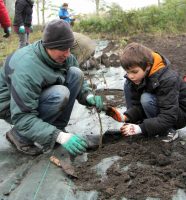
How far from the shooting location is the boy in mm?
2480

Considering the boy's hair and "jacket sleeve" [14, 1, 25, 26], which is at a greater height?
the boy's hair

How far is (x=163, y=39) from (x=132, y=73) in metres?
6.28

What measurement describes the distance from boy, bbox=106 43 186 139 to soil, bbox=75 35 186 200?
121 millimetres

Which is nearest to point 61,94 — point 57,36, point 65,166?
point 57,36

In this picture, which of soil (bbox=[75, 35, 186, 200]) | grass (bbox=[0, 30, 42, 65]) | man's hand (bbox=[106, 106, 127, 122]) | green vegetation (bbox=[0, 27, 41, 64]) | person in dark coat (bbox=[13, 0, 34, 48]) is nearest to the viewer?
soil (bbox=[75, 35, 186, 200])

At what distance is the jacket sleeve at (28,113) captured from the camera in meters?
2.37

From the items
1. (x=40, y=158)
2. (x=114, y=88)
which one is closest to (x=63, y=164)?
(x=40, y=158)

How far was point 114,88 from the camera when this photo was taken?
446 cm

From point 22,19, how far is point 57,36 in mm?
5897

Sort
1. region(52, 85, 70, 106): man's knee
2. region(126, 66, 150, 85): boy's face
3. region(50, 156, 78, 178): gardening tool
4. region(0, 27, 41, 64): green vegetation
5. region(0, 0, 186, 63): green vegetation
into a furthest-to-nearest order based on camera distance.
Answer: region(0, 0, 186, 63): green vegetation
region(0, 27, 41, 64): green vegetation
region(52, 85, 70, 106): man's knee
region(126, 66, 150, 85): boy's face
region(50, 156, 78, 178): gardening tool

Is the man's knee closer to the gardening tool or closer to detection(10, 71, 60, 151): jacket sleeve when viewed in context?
detection(10, 71, 60, 151): jacket sleeve

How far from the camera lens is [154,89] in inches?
102

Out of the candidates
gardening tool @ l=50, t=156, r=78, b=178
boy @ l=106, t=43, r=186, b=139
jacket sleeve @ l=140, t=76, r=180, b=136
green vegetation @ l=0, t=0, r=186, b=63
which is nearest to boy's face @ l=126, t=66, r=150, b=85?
boy @ l=106, t=43, r=186, b=139

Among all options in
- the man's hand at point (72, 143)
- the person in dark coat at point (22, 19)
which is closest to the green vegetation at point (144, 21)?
the person in dark coat at point (22, 19)
